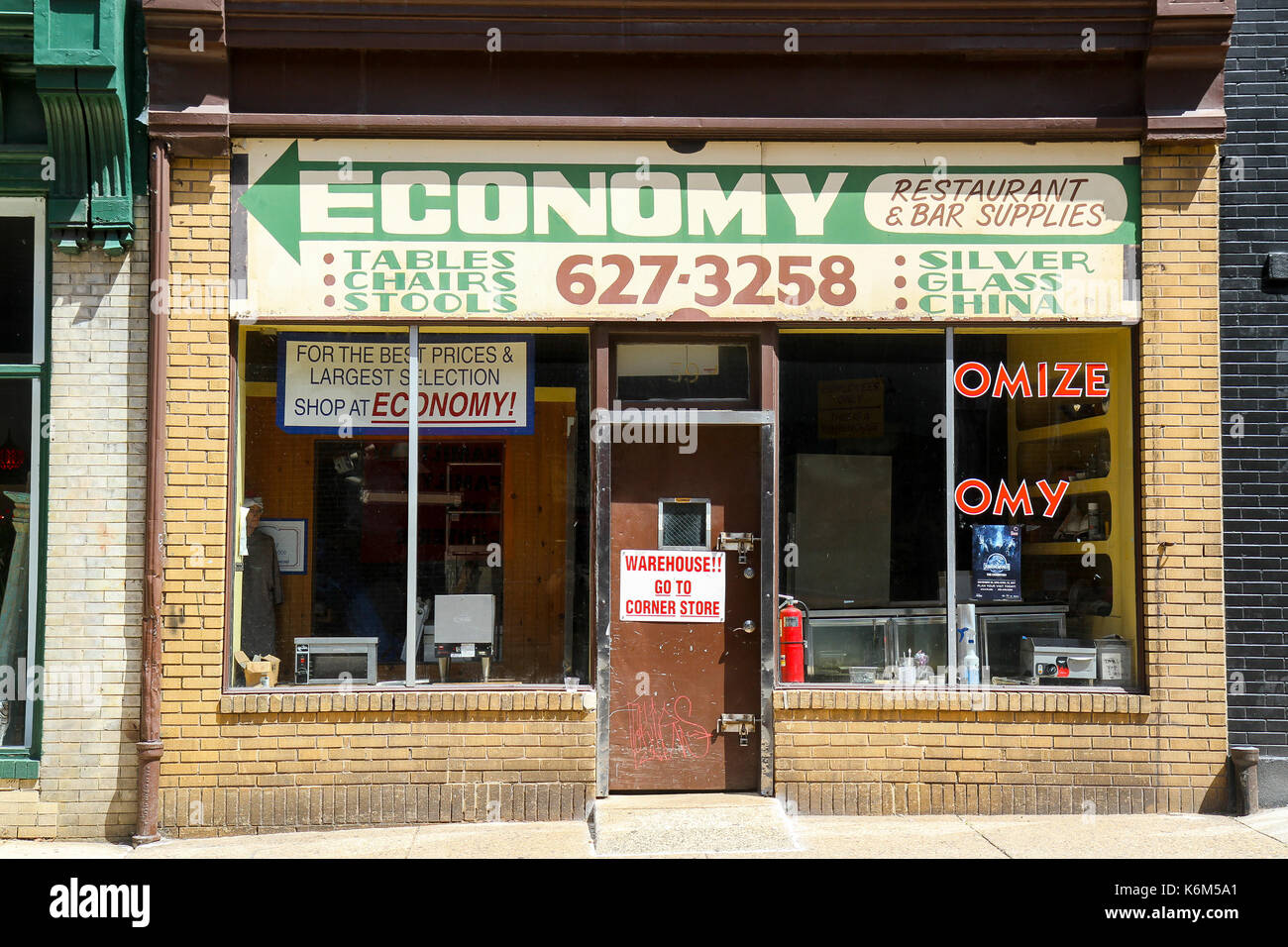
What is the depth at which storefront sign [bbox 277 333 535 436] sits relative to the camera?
26.1 ft

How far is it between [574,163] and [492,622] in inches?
117

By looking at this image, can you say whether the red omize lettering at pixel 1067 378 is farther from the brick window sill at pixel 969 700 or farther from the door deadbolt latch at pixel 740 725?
the door deadbolt latch at pixel 740 725

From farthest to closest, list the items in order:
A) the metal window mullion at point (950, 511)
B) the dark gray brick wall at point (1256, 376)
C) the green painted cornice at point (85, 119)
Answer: the metal window mullion at point (950, 511) → the dark gray brick wall at point (1256, 376) → the green painted cornice at point (85, 119)

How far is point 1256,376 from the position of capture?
788cm

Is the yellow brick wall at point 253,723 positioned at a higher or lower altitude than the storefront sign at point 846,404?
lower

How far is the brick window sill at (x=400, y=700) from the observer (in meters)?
7.54

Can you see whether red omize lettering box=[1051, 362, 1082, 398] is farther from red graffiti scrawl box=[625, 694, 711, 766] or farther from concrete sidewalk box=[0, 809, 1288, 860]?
red graffiti scrawl box=[625, 694, 711, 766]

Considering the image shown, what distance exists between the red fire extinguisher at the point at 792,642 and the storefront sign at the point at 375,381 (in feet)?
7.42

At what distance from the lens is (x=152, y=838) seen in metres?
7.33

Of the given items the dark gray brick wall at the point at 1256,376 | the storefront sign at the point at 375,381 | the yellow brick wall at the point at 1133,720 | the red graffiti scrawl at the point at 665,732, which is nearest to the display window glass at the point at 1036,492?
the yellow brick wall at the point at 1133,720

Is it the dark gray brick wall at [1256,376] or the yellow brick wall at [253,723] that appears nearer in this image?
the yellow brick wall at [253,723]

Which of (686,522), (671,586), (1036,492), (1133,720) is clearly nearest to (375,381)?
(686,522)

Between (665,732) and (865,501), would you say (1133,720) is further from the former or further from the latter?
(665,732)

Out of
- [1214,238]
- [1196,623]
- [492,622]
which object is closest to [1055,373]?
[1214,238]
